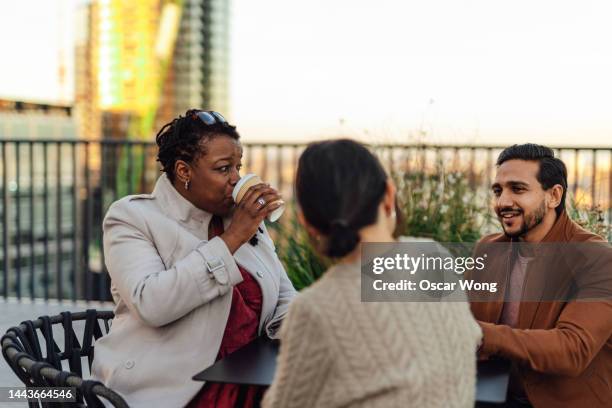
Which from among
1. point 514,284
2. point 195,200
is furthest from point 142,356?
point 514,284

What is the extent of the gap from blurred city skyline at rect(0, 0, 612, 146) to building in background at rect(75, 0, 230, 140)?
5012cm

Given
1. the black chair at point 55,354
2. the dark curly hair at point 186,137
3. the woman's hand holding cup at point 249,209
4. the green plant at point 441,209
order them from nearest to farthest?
the black chair at point 55,354 → the woman's hand holding cup at point 249,209 → the dark curly hair at point 186,137 → the green plant at point 441,209

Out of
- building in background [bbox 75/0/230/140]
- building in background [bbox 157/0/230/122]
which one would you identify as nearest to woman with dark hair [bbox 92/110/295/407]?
building in background [bbox 75/0/230/140]

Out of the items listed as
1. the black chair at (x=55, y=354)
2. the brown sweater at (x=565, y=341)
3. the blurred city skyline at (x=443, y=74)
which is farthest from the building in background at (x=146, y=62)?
the brown sweater at (x=565, y=341)

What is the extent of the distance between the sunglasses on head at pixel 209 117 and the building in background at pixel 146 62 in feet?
267

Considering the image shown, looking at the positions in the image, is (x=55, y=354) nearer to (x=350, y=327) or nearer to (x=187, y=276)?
(x=187, y=276)

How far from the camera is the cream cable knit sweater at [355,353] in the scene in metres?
1.27

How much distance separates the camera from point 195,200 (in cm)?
224

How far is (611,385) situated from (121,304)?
1.36 m

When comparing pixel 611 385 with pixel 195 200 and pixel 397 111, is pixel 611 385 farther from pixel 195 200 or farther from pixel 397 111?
pixel 397 111

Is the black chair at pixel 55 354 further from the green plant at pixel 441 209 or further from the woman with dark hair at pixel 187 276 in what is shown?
the green plant at pixel 441 209

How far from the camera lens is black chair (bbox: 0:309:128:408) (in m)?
1.66

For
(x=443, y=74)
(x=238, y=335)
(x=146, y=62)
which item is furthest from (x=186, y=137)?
(x=146, y=62)

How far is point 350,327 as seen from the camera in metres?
1.27
